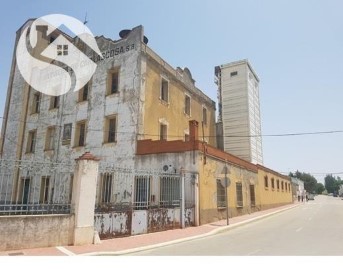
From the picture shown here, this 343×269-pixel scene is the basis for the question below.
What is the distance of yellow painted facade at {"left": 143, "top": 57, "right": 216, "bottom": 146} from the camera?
20.1m

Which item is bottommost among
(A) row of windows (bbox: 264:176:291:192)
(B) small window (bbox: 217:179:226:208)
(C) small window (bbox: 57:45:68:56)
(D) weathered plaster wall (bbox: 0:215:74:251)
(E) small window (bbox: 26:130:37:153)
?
(D) weathered plaster wall (bbox: 0:215:74:251)

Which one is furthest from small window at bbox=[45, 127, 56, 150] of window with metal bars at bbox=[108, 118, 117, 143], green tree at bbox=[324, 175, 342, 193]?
green tree at bbox=[324, 175, 342, 193]

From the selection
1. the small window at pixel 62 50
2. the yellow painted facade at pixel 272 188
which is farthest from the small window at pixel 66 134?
the yellow painted facade at pixel 272 188

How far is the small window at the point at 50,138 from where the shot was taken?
77.6 ft

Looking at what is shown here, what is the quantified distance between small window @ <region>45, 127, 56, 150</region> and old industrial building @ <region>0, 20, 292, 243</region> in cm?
9

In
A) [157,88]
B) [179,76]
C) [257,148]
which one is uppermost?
[179,76]

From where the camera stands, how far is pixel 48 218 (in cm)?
877

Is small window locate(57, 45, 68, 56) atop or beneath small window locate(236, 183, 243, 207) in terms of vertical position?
atop

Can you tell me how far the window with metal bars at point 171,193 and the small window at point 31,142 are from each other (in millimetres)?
14147

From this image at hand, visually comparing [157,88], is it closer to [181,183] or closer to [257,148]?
[181,183]

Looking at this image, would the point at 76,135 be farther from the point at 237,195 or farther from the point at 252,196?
the point at 252,196

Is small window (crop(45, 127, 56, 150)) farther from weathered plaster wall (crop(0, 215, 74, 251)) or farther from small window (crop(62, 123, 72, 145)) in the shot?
weathered plaster wall (crop(0, 215, 74, 251))
